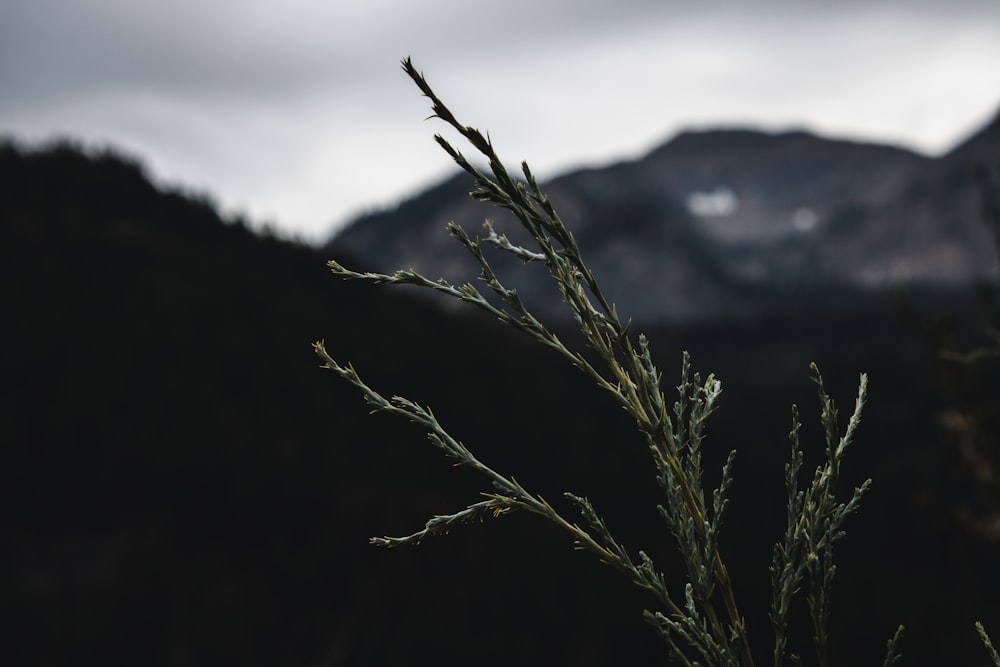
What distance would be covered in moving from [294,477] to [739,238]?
168828 mm

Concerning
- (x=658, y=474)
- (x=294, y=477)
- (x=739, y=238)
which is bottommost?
(x=294, y=477)

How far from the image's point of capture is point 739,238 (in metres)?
167

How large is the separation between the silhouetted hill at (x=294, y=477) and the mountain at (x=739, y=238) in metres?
66.7

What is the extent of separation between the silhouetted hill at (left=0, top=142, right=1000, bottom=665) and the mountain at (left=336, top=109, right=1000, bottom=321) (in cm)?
6670

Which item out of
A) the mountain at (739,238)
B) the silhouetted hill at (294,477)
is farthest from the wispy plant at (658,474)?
the mountain at (739,238)

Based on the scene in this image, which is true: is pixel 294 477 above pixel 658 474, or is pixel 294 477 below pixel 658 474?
below

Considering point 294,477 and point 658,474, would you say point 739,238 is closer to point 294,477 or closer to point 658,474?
point 294,477

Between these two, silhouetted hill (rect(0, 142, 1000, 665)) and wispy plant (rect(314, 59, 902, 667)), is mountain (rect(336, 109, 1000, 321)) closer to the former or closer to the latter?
silhouetted hill (rect(0, 142, 1000, 665))

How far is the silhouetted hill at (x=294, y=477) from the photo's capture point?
751 cm

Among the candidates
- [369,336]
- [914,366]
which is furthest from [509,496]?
[914,366]

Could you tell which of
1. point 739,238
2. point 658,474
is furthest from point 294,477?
point 739,238

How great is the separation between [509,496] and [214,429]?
503 inches

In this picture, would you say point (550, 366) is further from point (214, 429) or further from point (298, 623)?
→ point (298, 623)

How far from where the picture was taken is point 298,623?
25.0ft
